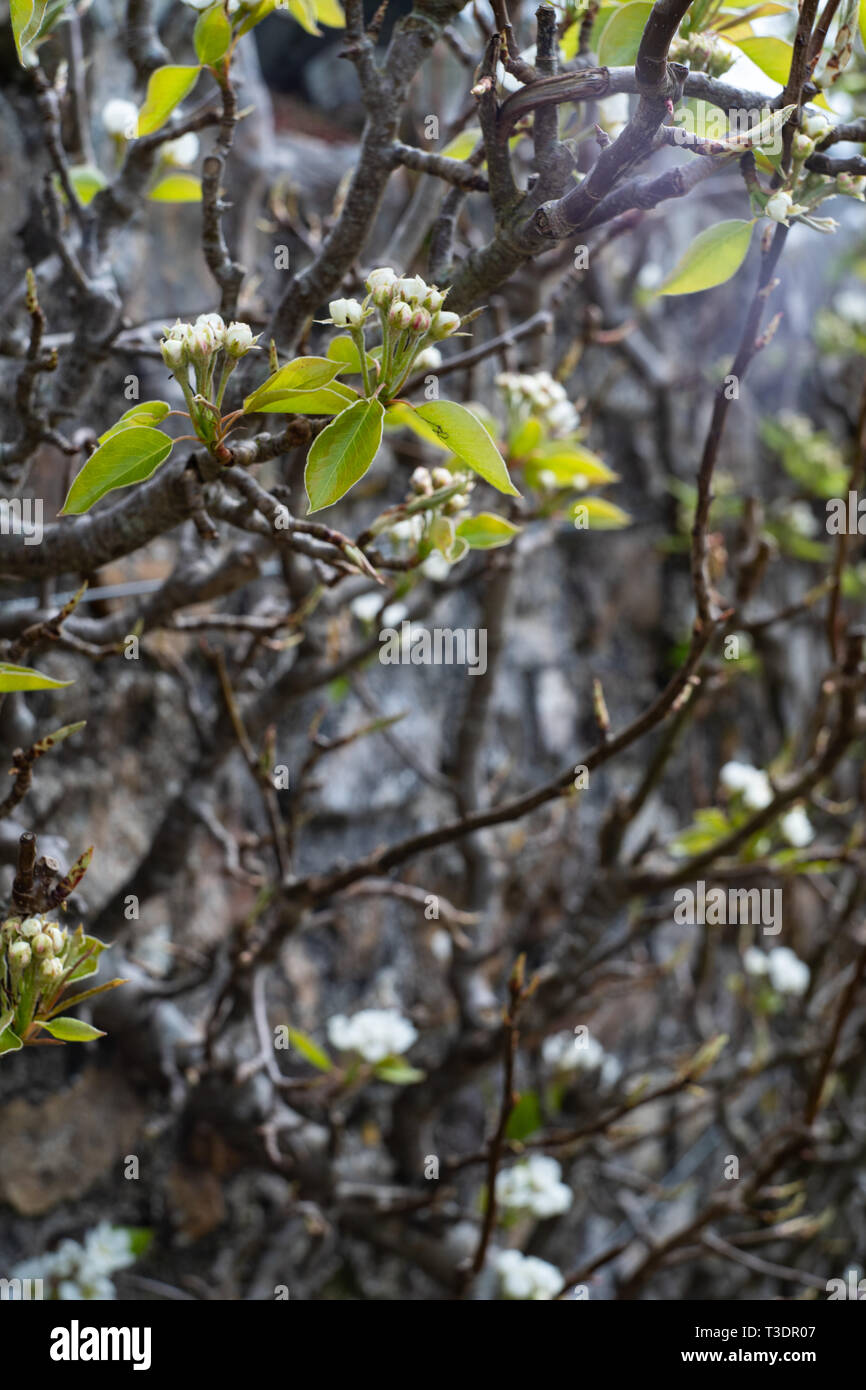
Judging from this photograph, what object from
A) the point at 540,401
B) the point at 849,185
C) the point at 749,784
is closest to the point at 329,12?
the point at 540,401

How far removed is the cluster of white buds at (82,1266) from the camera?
1228mm

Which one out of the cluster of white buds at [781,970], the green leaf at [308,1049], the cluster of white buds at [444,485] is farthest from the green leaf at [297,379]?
the cluster of white buds at [781,970]

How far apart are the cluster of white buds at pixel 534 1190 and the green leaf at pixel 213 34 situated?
4.26 ft

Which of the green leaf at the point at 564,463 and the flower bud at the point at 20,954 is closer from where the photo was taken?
the flower bud at the point at 20,954

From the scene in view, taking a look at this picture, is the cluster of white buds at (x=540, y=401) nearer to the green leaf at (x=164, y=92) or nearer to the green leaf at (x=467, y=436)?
the green leaf at (x=164, y=92)

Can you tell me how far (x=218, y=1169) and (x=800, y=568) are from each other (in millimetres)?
2067

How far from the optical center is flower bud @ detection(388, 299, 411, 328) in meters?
0.56

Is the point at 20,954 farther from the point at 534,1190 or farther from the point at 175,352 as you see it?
the point at 534,1190

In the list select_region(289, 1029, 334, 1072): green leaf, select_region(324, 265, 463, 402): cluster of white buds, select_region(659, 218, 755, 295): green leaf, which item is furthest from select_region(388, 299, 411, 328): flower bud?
select_region(289, 1029, 334, 1072): green leaf

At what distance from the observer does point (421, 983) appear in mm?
1881

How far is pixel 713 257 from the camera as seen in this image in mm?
706

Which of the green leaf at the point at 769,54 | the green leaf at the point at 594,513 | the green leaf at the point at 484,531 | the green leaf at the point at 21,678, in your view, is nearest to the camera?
the green leaf at the point at 21,678

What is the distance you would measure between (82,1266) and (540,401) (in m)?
1.16
